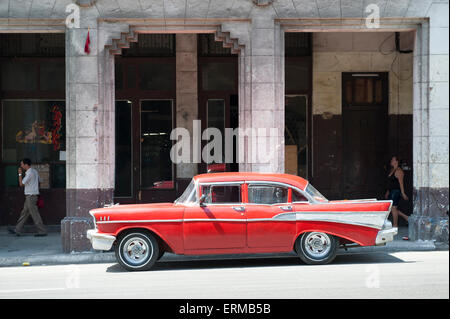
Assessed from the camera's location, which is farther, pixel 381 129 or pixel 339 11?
pixel 381 129

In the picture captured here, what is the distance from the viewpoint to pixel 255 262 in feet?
37.2

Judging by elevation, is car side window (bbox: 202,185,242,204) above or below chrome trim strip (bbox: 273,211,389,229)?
above

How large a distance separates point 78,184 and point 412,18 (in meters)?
7.94

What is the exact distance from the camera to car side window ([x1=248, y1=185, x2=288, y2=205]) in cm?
1052

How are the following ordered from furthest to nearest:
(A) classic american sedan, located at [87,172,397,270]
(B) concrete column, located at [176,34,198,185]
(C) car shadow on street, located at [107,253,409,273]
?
1. (B) concrete column, located at [176,34,198,185]
2. (C) car shadow on street, located at [107,253,409,273]
3. (A) classic american sedan, located at [87,172,397,270]

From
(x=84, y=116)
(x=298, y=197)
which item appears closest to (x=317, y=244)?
(x=298, y=197)

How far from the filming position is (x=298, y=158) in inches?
653

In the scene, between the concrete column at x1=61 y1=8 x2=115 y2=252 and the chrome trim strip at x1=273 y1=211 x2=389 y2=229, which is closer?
the chrome trim strip at x1=273 y1=211 x2=389 y2=229

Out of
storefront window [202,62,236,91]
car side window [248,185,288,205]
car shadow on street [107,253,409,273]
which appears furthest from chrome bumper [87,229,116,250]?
storefront window [202,62,236,91]

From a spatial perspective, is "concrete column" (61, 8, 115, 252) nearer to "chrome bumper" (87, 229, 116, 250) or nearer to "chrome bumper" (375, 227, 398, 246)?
"chrome bumper" (87, 229, 116, 250)

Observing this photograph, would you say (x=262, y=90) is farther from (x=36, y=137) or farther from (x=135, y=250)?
(x=36, y=137)

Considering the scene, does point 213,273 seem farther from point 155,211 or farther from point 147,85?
point 147,85

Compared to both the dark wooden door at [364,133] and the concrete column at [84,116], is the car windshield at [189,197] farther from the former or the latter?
the dark wooden door at [364,133]

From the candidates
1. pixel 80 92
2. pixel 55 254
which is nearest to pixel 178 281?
pixel 55 254
